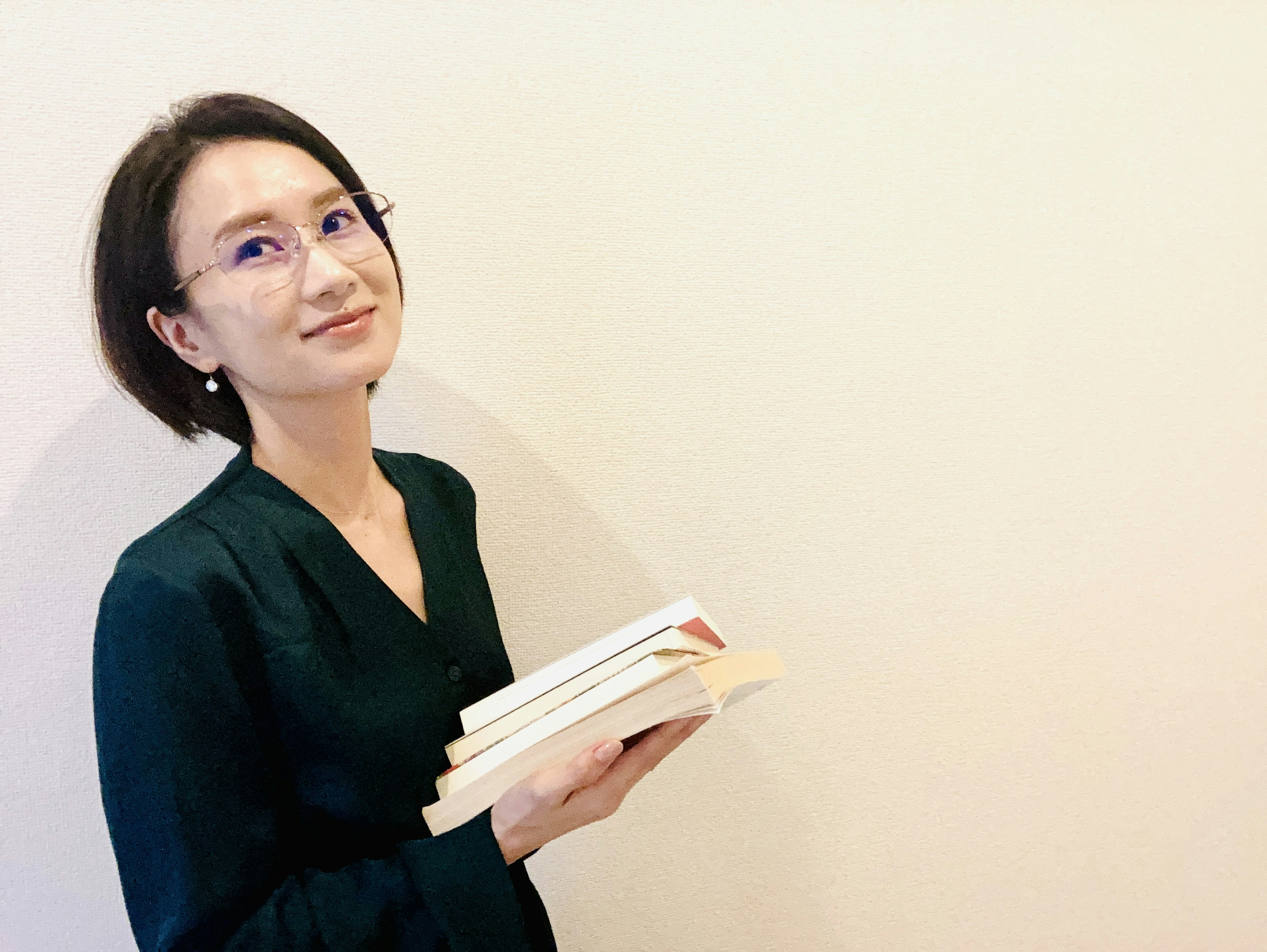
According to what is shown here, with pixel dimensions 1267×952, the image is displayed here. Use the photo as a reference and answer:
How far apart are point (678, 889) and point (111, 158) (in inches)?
44.6

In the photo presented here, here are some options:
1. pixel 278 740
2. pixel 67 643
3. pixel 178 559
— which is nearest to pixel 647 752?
pixel 278 740

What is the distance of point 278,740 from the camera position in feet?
2.31

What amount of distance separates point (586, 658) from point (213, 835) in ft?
1.01

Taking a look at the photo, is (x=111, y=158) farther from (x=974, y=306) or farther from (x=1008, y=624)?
(x=1008, y=624)

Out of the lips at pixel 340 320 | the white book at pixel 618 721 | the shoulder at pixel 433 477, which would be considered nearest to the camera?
the white book at pixel 618 721

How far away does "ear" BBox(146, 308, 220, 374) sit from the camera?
2.42 feet

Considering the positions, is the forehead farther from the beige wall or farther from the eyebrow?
the beige wall

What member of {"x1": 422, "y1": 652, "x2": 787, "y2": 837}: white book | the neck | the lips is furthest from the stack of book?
the lips

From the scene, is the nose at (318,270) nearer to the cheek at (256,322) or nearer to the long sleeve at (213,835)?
the cheek at (256,322)

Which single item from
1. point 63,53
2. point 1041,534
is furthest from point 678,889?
point 63,53

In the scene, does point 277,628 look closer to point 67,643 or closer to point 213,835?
point 213,835

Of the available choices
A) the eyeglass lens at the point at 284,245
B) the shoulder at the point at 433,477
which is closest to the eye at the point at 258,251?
the eyeglass lens at the point at 284,245

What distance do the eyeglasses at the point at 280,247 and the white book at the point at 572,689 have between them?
407mm

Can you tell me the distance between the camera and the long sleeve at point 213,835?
24.5 inches
